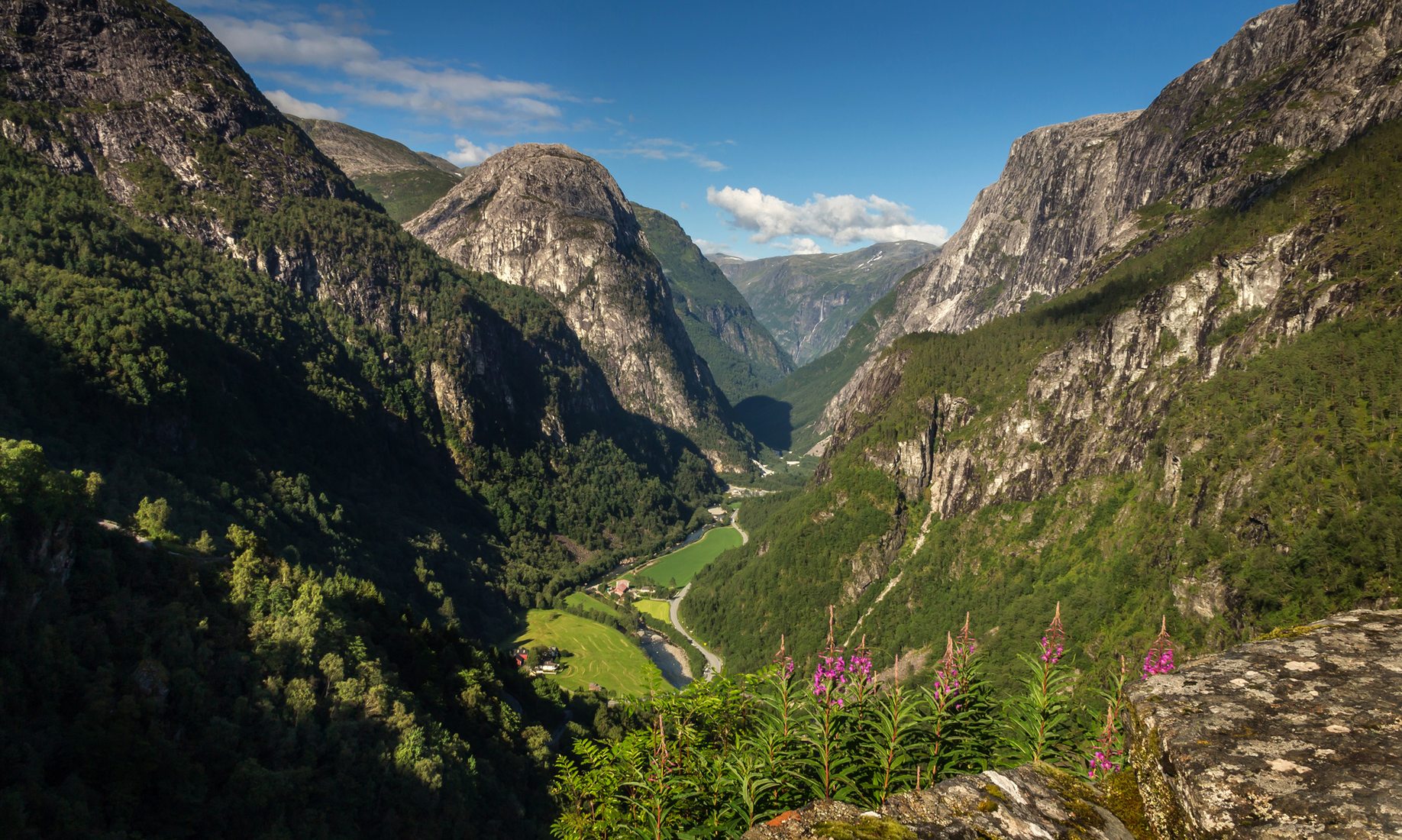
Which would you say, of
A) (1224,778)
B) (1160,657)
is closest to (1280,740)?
(1224,778)

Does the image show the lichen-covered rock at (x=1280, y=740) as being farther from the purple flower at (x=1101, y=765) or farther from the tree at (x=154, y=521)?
the tree at (x=154, y=521)

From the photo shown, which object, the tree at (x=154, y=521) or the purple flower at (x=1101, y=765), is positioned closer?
the purple flower at (x=1101, y=765)

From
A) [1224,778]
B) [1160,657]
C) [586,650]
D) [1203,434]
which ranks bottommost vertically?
[586,650]

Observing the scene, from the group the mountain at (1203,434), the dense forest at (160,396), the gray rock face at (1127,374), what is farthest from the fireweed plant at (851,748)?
the gray rock face at (1127,374)

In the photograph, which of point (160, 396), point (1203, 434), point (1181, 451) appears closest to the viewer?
point (1203, 434)

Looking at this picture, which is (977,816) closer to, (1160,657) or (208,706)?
(1160,657)

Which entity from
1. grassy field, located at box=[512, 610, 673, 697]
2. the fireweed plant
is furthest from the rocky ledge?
grassy field, located at box=[512, 610, 673, 697]

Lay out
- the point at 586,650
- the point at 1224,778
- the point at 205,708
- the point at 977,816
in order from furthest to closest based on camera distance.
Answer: the point at 586,650, the point at 205,708, the point at 977,816, the point at 1224,778

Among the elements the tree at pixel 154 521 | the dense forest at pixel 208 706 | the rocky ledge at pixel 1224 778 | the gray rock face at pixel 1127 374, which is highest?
the gray rock face at pixel 1127 374
